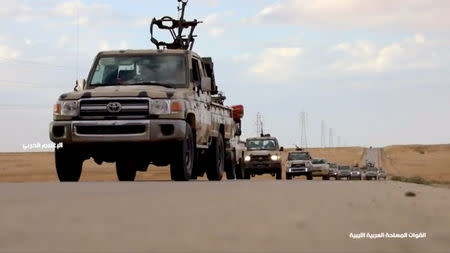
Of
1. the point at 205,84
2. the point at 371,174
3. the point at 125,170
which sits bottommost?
the point at 371,174

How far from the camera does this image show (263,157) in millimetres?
40062

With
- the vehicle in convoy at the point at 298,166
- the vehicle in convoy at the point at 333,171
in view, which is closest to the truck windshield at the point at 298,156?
the vehicle in convoy at the point at 298,166

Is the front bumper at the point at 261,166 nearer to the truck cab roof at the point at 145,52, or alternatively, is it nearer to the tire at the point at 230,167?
the tire at the point at 230,167

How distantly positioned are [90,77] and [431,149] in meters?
168

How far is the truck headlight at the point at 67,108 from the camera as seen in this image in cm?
1633

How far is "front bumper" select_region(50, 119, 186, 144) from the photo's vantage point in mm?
15891

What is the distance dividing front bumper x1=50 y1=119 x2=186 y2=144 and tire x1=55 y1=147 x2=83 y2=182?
530 millimetres

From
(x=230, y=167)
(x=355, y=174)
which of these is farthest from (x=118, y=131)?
(x=355, y=174)

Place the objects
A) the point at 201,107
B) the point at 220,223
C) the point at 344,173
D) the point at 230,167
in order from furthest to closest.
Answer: the point at 344,173 → the point at 230,167 → the point at 201,107 → the point at 220,223

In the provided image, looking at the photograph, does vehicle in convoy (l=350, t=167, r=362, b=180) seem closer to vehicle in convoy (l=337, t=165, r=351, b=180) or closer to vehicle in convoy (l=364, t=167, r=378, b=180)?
vehicle in convoy (l=337, t=165, r=351, b=180)

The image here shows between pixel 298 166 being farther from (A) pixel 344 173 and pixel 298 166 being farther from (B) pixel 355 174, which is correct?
(A) pixel 344 173

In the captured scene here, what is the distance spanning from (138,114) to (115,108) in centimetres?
44

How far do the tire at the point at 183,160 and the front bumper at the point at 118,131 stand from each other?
0.25 metres

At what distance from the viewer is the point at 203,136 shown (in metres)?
18.3
